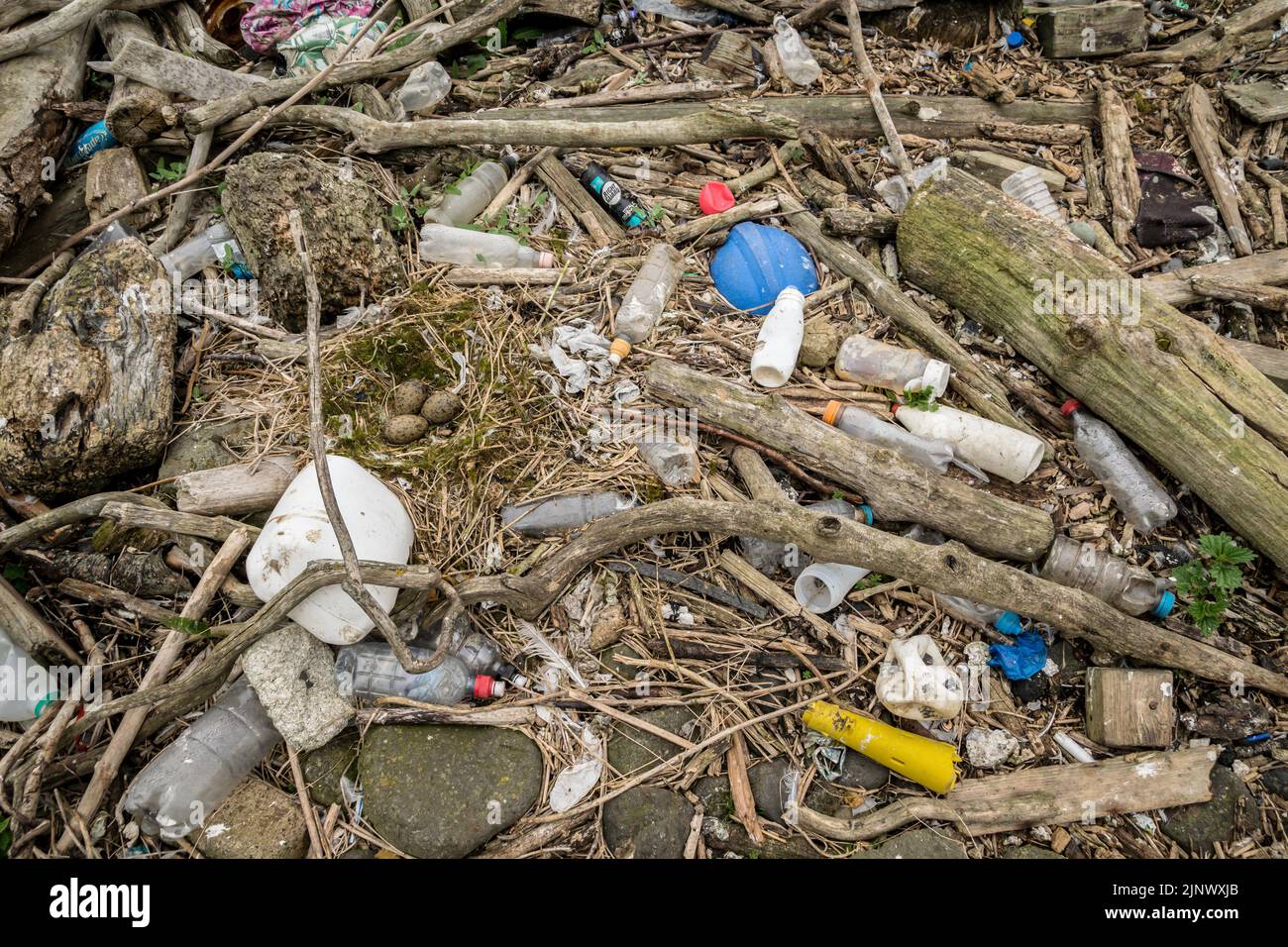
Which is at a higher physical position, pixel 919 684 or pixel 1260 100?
pixel 1260 100

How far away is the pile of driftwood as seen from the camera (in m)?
2.65

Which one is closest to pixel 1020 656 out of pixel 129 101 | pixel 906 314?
pixel 906 314

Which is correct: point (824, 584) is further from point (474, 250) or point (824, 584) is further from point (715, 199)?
point (474, 250)

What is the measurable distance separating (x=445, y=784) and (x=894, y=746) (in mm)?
1606

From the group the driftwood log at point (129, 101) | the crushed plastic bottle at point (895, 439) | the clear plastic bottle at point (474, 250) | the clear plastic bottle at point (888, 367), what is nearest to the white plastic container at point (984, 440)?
the crushed plastic bottle at point (895, 439)

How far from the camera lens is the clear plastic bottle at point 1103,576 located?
114 inches

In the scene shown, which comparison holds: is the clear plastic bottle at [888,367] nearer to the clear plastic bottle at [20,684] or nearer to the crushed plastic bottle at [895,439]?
the crushed plastic bottle at [895,439]

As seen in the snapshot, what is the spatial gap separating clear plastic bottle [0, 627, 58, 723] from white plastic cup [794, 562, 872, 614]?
2.83m

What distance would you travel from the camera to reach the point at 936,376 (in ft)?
10.5

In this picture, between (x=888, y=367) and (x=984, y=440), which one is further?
(x=888, y=367)

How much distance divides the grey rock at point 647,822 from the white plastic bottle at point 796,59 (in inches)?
159

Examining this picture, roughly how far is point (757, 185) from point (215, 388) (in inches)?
115

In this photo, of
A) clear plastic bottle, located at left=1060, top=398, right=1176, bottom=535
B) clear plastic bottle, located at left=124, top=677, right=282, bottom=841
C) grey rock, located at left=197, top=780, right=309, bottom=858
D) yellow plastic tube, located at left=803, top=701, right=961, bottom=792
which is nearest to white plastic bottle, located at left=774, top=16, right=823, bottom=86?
clear plastic bottle, located at left=1060, top=398, right=1176, bottom=535

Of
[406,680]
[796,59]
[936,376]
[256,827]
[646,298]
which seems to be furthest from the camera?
[796,59]
